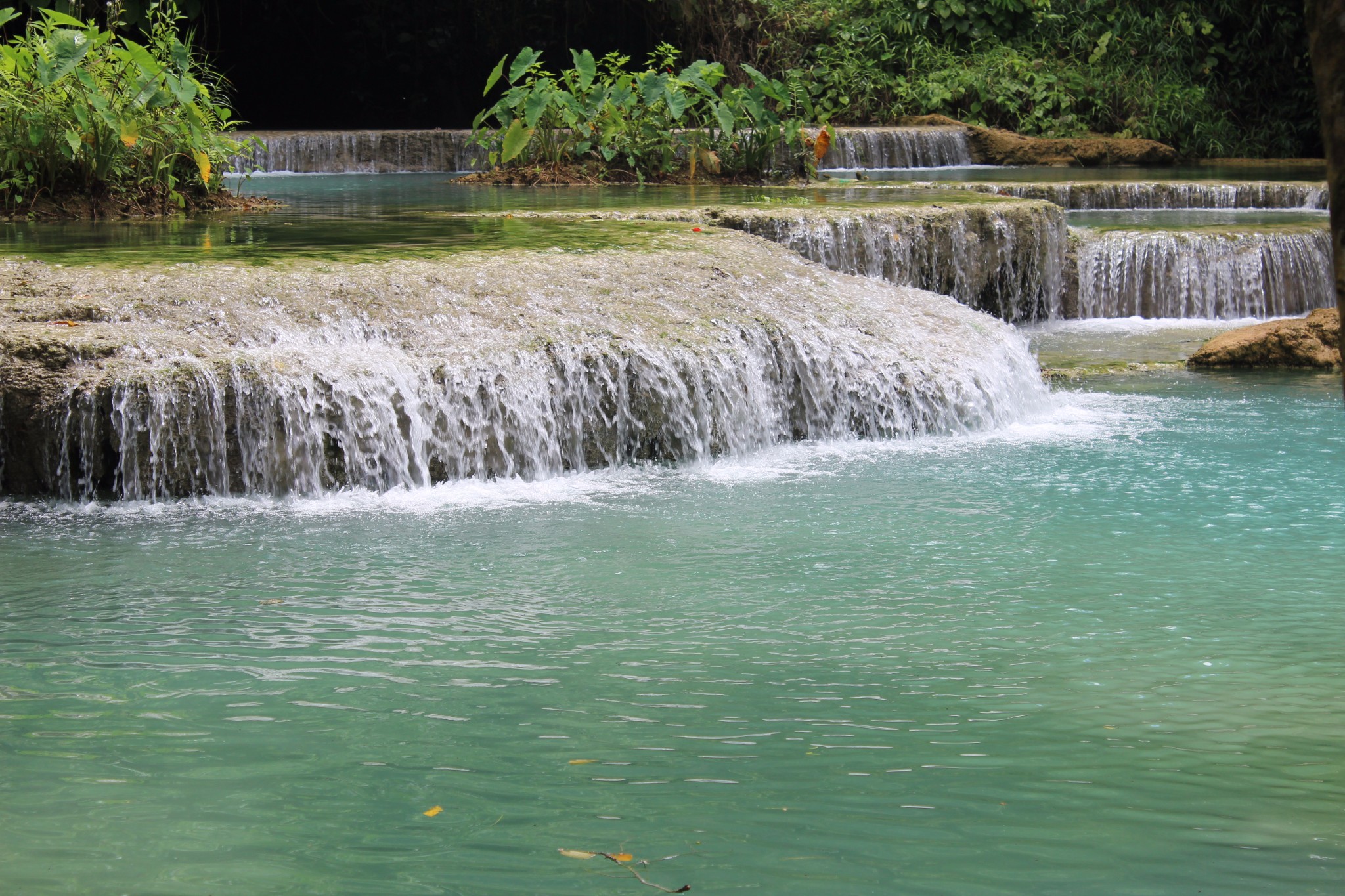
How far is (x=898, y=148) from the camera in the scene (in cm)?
1642

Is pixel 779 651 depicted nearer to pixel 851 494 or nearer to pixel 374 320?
pixel 851 494

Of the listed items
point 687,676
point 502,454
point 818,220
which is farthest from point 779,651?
point 818,220

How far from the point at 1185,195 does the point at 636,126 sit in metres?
5.26

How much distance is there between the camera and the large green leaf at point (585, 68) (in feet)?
40.5

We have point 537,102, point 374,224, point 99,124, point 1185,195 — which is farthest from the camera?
point 1185,195

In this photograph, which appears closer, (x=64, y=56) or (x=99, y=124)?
(x=64, y=56)

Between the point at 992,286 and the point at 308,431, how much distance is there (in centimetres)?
565

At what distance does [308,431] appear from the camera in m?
5.61

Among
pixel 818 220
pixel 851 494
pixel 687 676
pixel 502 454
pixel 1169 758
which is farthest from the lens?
pixel 818 220

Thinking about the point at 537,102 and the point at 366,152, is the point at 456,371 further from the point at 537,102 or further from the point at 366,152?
the point at 366,152

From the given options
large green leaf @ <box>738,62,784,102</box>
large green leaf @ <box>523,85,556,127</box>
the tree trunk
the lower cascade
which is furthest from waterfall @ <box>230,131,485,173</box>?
the tree trunk

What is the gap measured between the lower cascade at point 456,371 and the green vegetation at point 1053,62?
11.3 metres

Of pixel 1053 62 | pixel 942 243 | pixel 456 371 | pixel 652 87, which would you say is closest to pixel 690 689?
pixel 456 371

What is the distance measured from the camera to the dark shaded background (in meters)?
20.3
